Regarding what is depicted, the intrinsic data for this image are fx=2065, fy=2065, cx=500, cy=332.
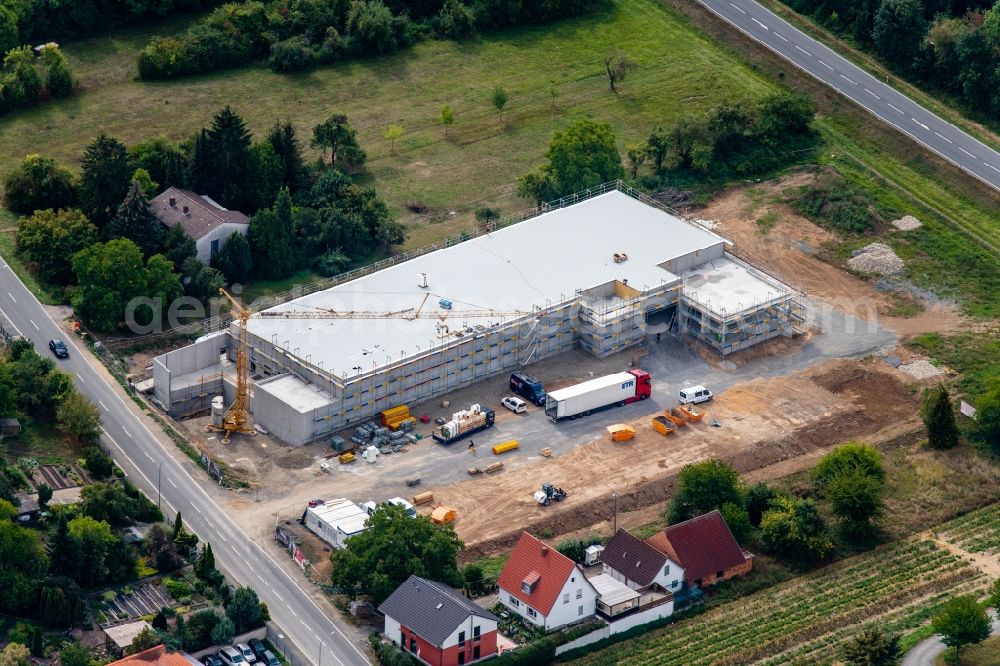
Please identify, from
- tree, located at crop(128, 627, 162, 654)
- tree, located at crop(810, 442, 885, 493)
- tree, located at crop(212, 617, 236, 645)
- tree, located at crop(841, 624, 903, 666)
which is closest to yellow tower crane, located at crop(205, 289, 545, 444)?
tree, located at crop(212, 617, 236, 645)

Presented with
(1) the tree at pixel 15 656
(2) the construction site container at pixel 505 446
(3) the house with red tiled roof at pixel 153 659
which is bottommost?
(2) the construction site container at pixel 505 446

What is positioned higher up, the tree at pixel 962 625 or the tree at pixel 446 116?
the tree at pixel 446 116

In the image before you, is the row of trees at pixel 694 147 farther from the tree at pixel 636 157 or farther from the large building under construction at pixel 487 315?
the large building under construction at pixel 487 315

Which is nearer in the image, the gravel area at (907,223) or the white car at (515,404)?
the white car at (515,404)

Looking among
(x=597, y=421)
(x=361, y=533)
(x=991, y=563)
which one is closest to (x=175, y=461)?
(x=361, y=533)

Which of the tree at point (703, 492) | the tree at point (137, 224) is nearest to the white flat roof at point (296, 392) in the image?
the tree at point (137, 224)

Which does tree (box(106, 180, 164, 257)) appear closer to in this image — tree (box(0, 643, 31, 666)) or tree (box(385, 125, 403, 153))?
tree (box(385, 125, 403, 153))
